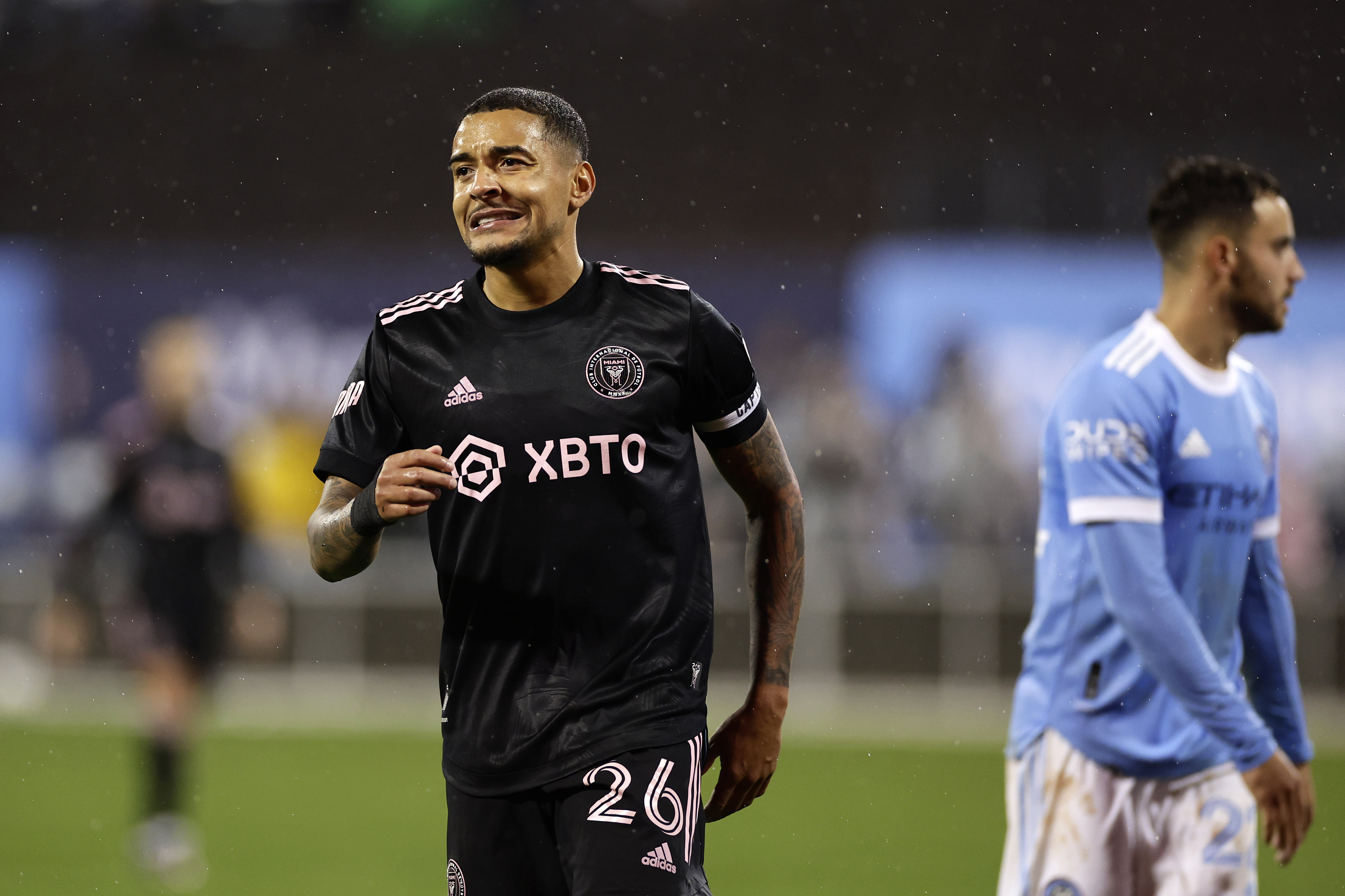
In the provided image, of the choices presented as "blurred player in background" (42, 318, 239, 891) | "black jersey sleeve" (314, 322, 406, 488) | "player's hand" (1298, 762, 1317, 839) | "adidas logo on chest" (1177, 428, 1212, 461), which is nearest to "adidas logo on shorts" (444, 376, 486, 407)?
"black jersey sleeve" (314, 322, 406, 488)

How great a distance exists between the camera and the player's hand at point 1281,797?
386 centimetres

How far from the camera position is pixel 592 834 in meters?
3.32

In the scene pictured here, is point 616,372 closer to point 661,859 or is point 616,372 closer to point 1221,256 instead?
point 661,859

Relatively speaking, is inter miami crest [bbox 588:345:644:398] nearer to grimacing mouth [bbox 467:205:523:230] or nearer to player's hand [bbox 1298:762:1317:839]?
grimacing mouth [bbox 467:205:523:230]

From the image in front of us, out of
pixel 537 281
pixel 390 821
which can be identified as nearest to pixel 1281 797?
pixel 537 281

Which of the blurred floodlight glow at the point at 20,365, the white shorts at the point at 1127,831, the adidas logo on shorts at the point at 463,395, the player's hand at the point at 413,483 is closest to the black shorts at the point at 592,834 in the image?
the player's hand at the point at 413,483

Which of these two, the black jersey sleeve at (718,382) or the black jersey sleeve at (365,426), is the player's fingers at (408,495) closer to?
the black jersey sleeve at (365,426)

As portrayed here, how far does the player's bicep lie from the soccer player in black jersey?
0.09 meters

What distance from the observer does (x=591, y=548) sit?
3.43 m

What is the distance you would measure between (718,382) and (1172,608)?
1.18 m

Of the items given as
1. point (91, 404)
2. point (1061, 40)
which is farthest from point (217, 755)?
point (1061, 40)

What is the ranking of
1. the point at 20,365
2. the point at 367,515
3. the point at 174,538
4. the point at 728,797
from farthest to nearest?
the point at 20,365 < the point at 174,538 < the point at 728,797 < the point at 367,515

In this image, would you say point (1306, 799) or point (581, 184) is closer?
point (581, 184)

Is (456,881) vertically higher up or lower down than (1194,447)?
lower down
